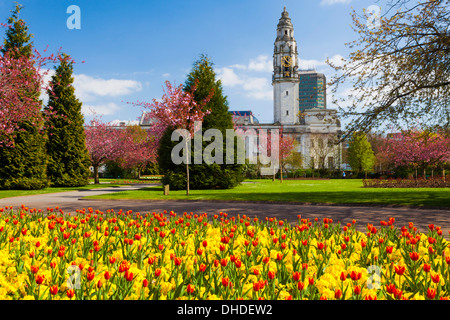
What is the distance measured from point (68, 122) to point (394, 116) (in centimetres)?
2688

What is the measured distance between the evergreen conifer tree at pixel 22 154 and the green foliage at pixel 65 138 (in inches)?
135

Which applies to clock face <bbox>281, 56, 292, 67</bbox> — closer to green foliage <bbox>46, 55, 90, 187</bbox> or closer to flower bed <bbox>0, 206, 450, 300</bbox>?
green foliage <bbox>46, 55, 90, 187</bbox>

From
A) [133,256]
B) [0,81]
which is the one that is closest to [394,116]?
[133,256]

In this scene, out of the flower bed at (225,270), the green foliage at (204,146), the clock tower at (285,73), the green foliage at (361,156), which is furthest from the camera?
the clock tower at (285,73)

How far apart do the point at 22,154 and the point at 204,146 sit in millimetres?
14202

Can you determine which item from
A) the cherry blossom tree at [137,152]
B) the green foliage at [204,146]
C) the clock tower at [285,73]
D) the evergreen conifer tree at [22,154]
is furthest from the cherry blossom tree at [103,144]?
the clock tower at [285,73]

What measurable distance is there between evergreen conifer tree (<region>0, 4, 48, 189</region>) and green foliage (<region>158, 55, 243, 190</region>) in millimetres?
9737

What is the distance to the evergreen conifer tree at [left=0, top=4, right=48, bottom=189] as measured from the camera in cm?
2527

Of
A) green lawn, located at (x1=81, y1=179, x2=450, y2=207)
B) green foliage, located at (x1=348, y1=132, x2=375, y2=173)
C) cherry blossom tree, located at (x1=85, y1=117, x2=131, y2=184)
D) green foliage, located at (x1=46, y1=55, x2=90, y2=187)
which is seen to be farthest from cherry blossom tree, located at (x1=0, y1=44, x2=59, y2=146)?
green foliage, located at (x1=348, y1=132, x2=375, y2=173)

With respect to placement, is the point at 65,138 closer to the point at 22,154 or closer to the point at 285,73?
the point at 22,154

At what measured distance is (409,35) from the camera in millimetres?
13219

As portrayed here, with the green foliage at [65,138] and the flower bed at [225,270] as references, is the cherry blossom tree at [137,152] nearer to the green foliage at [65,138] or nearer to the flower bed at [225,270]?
the green foliage at [65,138]

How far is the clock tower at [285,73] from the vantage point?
3669 inches
